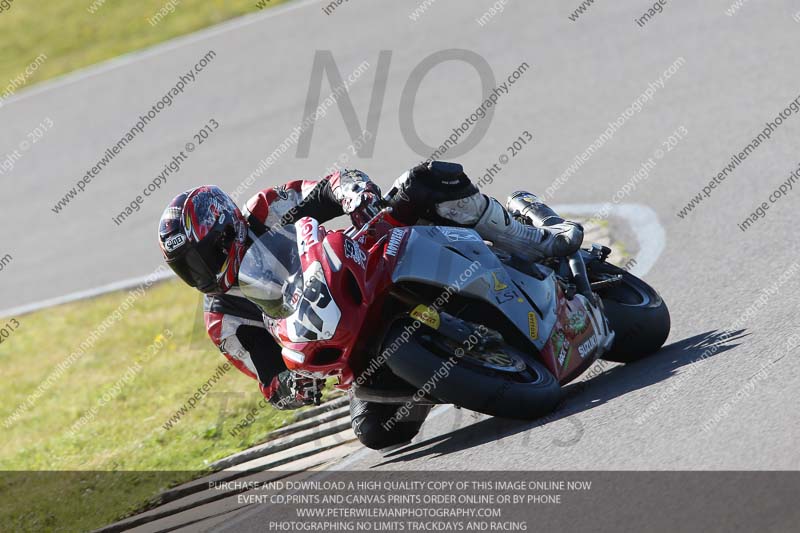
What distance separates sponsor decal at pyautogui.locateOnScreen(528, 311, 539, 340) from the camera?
19.9ft

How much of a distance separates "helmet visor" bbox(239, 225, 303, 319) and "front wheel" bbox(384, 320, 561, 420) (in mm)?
554

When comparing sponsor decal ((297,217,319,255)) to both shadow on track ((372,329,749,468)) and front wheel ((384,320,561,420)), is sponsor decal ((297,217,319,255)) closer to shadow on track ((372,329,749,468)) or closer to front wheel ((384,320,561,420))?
front wheel ((384,320,561,420))

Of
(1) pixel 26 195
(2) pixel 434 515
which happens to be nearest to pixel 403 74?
(1) pixel 26 195

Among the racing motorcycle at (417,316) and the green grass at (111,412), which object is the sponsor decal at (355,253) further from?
the green grass at (111,412)

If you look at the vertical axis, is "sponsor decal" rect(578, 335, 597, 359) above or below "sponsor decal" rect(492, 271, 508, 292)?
below

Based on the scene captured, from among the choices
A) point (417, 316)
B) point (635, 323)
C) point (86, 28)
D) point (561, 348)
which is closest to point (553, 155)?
point (635, 323)

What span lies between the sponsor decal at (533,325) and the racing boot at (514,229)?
55 cm

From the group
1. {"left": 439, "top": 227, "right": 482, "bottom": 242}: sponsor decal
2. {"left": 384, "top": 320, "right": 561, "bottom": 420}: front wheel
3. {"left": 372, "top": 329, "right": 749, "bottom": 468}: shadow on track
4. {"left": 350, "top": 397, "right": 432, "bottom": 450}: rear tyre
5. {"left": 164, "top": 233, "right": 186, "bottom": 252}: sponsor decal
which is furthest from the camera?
{"left": 350, "top": 397, "right": 432, "bottom": 450}: rear tyre

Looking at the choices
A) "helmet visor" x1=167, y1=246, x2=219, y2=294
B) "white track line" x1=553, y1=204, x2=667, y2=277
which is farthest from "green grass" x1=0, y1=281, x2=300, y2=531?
"white track line" x1=553, y1=204, x2=667, y2=277

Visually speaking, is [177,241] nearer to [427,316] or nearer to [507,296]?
[427,316]

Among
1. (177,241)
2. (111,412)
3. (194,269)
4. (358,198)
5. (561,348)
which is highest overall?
(561,348)

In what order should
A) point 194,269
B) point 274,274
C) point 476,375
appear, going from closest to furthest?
1. point 476,375
2. point 274,274
3. point 194,269

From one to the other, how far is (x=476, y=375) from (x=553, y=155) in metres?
6.95

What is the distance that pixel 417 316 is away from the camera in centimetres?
567
